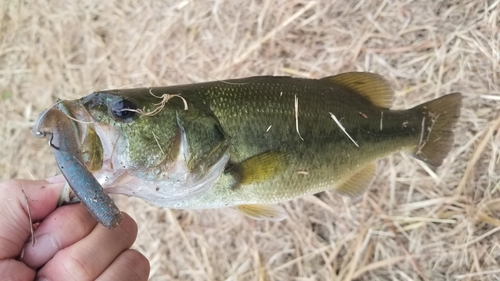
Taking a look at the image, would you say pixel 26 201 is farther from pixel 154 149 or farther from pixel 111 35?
pixel 111 35

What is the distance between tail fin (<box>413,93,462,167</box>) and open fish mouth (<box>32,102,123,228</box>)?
3.56 feet

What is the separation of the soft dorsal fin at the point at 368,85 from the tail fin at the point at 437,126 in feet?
0.51

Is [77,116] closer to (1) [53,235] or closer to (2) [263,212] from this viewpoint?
(1) [53,235]

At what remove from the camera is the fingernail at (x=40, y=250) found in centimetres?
121

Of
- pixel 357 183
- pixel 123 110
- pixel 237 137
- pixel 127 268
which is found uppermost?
pixel 123 110

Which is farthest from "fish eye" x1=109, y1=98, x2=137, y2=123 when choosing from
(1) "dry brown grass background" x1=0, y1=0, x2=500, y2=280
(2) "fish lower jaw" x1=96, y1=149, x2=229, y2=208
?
(1) "dry brown grass background" x1=0, y1=0, x2=500, y2=280

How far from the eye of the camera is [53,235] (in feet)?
3.96

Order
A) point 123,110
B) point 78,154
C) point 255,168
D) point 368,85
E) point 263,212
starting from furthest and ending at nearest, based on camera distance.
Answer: point 368,85
point 263,212
point 255,168
point 123,110
point 78,154

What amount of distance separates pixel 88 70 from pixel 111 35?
275mm

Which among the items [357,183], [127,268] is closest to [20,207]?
[127,268]

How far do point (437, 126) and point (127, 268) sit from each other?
1.12 m

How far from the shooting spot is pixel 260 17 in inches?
99.4

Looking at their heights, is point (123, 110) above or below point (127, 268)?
above

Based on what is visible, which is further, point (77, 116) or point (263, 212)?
point (263, 212)
